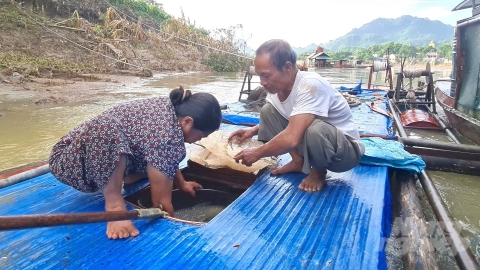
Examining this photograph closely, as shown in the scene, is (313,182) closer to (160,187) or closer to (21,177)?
(160,187)

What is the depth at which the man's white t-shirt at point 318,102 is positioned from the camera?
6.13ft

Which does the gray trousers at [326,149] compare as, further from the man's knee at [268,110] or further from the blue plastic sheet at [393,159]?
the blue plastic sheet at [393,159]

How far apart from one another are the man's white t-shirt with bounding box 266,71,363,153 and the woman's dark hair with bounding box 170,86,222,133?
506 millimetres

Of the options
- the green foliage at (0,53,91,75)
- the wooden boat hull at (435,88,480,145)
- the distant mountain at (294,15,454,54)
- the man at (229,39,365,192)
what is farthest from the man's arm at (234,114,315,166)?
the distant mountain at (294,15,454,54)

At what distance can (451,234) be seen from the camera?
5.66 ft

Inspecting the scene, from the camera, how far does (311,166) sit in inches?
83.7

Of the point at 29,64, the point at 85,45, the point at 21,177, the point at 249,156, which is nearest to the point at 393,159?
the point at 249,156

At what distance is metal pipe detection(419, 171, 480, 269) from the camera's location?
145cm

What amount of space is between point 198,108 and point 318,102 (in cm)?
74

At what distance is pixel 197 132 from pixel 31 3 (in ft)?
59.8

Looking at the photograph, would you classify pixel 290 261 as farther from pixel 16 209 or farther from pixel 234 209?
pixel 16 209

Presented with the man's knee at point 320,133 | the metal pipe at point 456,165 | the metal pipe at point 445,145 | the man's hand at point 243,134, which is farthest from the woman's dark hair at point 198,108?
the metal pipe at point 456,165

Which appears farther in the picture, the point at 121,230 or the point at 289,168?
the point at 289,168

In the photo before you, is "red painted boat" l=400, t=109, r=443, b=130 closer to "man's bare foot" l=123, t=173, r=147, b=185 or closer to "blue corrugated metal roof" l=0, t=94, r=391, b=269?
"blue corrugated metal roof" l=0, t=94, r=391, b=269
